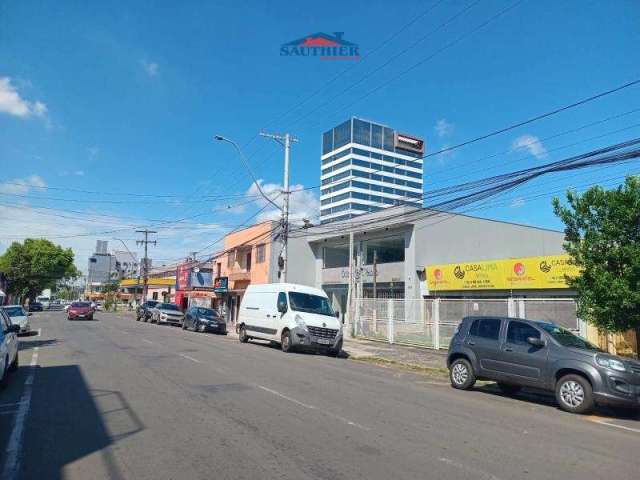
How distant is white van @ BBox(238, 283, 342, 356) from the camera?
746 inches

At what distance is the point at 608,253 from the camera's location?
1200cm

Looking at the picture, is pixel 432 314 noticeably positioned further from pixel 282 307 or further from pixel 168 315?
pixel 168 315

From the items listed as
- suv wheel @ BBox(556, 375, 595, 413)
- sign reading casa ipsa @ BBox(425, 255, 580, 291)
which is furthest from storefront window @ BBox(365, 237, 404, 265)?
suv wheel @ BBox(556, 375, 595, 413)

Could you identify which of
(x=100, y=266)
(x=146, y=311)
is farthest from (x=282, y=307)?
(x=100, y=266)

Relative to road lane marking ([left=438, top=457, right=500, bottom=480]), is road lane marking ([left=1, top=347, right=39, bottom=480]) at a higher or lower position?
lower

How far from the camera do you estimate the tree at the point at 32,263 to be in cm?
6981

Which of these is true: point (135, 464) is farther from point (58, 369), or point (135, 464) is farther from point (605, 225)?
point (605, 225)

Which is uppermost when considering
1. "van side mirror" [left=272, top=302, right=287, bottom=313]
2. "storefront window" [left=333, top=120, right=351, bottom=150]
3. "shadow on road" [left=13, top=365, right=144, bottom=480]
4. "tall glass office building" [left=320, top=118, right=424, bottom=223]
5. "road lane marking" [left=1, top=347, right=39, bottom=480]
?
"storefront window" [left=333, top=120, right=351, bottom=150]

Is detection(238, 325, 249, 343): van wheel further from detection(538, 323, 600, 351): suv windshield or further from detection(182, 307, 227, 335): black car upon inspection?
detection(538, 323, 600, 351): suv windshield

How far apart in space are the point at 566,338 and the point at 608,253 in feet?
9.02

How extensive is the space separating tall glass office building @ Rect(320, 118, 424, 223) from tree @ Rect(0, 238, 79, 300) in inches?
1491

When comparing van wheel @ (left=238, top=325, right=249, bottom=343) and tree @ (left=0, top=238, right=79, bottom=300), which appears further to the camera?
tree @ (left=0, top=238, right=79, bottom=300)

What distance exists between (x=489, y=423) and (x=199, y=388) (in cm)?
517

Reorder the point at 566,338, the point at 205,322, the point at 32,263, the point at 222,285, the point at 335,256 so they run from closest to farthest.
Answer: the point at 566,338
the point at 205,322
the point at 335,256
the point at 222,285
the point at 32,263
